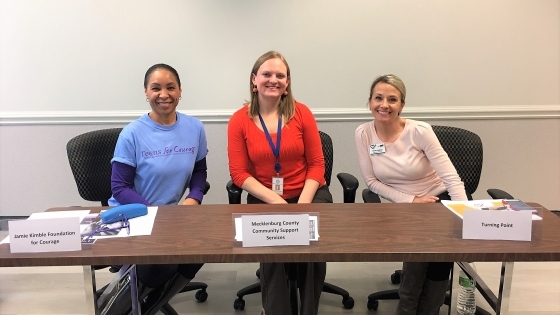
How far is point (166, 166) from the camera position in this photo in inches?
74.7

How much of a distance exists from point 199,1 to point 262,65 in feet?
3.80

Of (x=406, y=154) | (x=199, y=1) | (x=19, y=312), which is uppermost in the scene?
(x=199, y=1)

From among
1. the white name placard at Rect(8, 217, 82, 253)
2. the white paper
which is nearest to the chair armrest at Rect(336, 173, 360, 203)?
the white paper

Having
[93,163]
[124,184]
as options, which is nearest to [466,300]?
[124,184]

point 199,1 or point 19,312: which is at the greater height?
point 199,1

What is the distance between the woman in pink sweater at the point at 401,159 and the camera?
1.93 metres

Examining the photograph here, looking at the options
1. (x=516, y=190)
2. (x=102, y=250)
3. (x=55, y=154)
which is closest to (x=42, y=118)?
(x=55, y=154)

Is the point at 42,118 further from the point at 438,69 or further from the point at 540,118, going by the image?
the point at 540,118

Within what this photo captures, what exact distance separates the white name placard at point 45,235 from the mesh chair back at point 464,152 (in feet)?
6.05

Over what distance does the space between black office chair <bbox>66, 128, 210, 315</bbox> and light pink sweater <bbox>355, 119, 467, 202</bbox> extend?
87cm

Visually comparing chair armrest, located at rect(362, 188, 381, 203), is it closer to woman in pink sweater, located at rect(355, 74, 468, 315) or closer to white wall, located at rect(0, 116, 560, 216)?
woman in pink sweater, located at rect(355, 74, 468, 315)

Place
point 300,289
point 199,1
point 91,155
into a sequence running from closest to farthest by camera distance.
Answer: point 300,289
point 91,155
point 199,1

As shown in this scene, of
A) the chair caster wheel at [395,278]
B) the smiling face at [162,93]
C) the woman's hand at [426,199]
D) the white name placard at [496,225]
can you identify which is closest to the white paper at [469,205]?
the white name placard at [496,225]

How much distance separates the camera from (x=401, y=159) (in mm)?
2006
